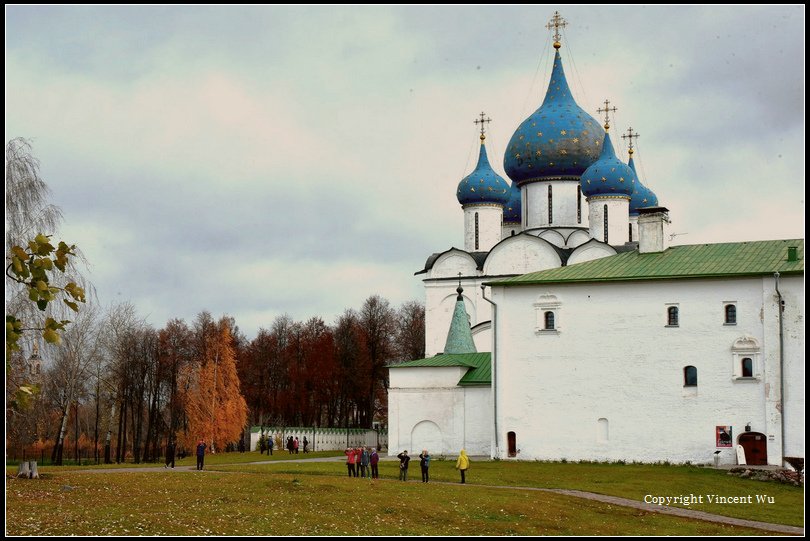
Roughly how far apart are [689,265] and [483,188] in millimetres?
15834

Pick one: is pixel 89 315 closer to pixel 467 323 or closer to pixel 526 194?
pixel 467 323

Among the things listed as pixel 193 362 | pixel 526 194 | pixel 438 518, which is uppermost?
pixel 526 194

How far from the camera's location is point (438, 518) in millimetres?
16344

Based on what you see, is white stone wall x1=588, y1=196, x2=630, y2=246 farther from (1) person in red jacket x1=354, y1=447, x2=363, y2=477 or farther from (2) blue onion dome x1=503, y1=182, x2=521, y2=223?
(1) person in red jacket x1=354, y1=447, x2=363, y2=477

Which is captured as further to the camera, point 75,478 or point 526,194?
point 526,194

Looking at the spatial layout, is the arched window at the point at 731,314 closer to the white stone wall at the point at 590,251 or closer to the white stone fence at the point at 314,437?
the white stone wall at the point at 590,251

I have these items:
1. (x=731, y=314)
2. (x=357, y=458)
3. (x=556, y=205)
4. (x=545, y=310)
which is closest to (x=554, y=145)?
(x=556, y=205)

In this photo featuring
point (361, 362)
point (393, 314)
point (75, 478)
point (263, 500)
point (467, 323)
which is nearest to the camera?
point (263, 500)

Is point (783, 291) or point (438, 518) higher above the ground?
point (783, 291)

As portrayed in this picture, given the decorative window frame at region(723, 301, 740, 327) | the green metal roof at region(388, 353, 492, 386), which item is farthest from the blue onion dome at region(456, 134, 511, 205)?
the decorative window frame at region(723, 301, 740, 327)

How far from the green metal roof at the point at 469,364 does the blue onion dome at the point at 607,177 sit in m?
10.1

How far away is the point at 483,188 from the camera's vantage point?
147ft

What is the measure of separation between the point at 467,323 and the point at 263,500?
21089 mm

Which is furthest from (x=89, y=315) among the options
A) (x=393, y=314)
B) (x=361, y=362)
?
(x=393, y=314)
